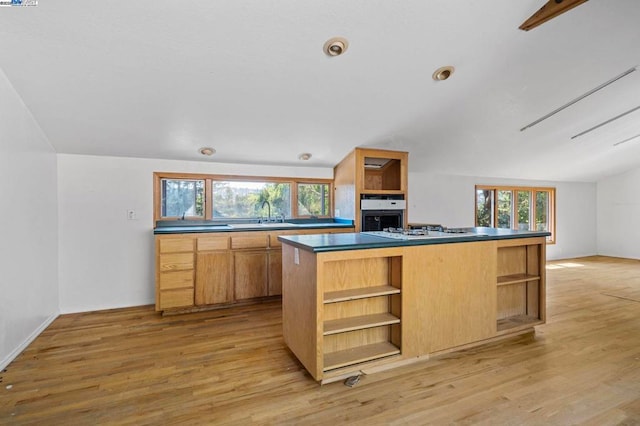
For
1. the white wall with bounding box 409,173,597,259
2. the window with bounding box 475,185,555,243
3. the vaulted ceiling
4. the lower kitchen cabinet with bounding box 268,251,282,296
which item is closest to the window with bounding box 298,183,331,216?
the vaulted ceiling

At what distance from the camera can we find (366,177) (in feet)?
15.9

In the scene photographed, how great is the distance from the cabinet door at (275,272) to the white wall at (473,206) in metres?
2.68

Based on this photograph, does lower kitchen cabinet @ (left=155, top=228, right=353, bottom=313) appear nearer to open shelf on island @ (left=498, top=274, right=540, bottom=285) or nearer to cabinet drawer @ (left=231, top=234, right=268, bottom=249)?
cabinet drawer @ (left=231, top=234, right=268, bottom=249)

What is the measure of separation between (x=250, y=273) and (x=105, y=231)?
170cm

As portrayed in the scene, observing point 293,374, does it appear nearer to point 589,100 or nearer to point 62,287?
point 62,287

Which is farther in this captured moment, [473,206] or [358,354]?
[473,206]

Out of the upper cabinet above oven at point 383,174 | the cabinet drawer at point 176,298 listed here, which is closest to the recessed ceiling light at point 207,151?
the cabinet drawer at point 176,298

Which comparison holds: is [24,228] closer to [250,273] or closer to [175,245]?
[175,245]

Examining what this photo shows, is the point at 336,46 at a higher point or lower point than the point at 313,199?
higher

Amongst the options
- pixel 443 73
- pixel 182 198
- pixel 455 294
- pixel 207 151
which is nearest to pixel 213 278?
pixel 182 198

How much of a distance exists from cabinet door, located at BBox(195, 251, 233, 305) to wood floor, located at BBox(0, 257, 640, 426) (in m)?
0.41

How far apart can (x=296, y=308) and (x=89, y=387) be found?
139 centimetres

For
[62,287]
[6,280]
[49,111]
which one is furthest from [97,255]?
[49,111]

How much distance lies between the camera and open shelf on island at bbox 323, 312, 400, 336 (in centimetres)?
210
